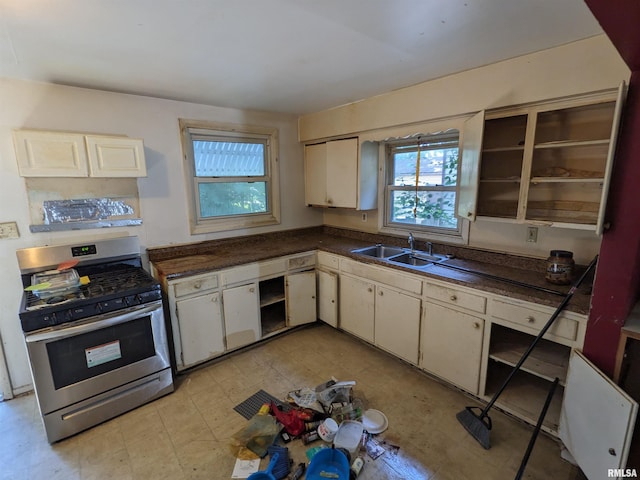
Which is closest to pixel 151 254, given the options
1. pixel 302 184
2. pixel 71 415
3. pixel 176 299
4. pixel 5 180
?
pixel 176 299

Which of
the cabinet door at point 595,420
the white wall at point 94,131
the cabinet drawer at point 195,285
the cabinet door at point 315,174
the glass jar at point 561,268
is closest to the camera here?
the cabinet door at point 595,420

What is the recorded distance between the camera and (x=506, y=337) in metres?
2.18

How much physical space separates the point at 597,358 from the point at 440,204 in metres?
1.60

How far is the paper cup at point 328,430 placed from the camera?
183 cm

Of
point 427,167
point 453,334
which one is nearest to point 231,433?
point 453,334

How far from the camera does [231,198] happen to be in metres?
3.23

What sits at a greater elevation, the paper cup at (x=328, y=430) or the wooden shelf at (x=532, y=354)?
the wooden shelf at (x=532, y=354)

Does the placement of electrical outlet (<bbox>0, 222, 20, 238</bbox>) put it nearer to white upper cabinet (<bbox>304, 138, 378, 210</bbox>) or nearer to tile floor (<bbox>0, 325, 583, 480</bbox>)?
tile floor (<bbox>0, 325, 583, 480</bbox>)

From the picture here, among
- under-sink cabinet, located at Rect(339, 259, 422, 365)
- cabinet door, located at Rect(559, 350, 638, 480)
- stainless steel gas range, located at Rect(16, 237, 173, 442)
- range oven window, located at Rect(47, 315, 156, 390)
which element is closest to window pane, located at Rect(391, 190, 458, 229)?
under-sink cabinet, located at Rect(339, 259, 422, 365)

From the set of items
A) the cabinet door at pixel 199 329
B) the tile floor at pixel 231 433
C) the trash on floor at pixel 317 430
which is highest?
the cabinet door at pixel 199 329

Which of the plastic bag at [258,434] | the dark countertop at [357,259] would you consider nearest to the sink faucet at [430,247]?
the dark countertop at [357,259]

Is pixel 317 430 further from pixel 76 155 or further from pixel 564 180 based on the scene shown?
pixel 76 155

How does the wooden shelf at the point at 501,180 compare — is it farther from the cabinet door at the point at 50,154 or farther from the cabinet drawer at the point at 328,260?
the cabinet door at the point at 50,154

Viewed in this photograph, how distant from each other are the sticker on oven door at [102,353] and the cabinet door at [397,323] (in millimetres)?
1949
